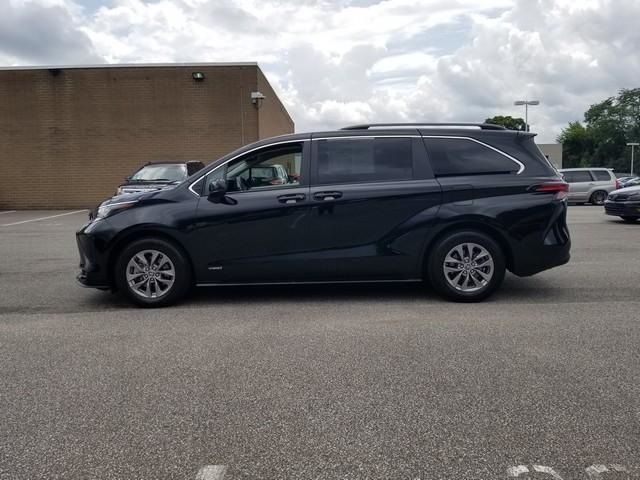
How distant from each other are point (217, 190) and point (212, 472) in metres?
3.74

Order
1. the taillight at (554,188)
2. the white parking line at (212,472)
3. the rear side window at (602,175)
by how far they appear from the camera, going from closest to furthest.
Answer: the white parking line at (212,472) < the taillight at (554,188) < the rear side window at (602,175)

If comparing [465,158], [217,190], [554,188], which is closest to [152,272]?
[217,190]

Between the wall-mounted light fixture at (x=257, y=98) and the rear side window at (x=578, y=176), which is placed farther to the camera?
the rear side window at (x=578, y=176)

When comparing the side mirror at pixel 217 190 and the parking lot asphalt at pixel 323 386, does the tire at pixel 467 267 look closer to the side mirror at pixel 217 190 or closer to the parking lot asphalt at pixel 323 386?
→ the parking lot asphalt at pixel 323 386

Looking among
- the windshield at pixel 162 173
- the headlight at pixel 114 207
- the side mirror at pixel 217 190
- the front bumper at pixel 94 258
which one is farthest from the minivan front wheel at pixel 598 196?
the front bumper at pixel 94 258

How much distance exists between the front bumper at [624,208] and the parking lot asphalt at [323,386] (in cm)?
877

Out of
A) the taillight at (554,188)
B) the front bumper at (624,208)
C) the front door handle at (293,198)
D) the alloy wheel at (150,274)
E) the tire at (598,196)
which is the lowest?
the alloy wheel at (150,274)

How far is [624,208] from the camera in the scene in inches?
576

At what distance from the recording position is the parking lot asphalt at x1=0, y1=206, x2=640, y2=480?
3003 mm

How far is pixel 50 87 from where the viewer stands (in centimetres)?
2159

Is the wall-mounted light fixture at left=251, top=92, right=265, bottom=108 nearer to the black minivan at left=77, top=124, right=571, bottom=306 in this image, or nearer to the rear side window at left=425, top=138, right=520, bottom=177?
the black minivan at left=77, top=124, right=571, bottom=306

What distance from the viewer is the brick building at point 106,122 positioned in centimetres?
2130

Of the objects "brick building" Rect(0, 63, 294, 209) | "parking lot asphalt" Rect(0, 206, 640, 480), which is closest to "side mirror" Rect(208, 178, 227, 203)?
"parking lot asphalt" Rect(0, 206, 640, 480)

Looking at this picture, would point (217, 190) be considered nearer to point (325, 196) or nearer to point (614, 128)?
point (325, 196)
